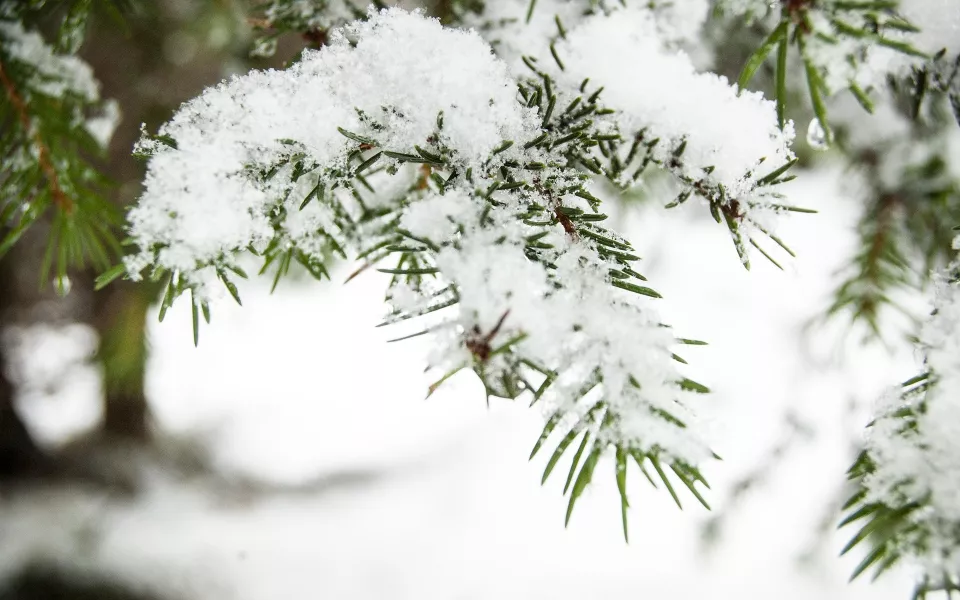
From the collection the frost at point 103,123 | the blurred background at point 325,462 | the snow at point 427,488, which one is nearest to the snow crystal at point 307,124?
the frost at point 103,123

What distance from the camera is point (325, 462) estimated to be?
2961 millimetres

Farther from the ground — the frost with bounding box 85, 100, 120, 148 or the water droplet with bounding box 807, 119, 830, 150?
the frost with bounding box 85, 100, 120, 148

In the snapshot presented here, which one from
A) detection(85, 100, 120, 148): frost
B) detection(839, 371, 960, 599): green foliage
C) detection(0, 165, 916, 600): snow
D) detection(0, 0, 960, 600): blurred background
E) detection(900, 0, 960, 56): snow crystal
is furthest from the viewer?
detection(0, 165, 916, 600): snow

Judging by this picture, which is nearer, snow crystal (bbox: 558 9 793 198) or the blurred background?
snow crystal (bbox: 558 9 793 198)

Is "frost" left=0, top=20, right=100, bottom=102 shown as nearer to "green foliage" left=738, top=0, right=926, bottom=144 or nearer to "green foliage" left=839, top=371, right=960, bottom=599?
"green foliage" left=738, top=0, right=926, bottom=144

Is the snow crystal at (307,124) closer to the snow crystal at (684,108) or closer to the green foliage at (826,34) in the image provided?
the snow crystal at (684,108)

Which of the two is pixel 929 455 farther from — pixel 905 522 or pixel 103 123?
pixel 103 123

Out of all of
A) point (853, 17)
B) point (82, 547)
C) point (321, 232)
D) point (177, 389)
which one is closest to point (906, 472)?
point (853, 17)

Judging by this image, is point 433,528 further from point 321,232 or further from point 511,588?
point 321,232

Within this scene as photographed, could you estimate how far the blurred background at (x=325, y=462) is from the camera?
149 centimetres

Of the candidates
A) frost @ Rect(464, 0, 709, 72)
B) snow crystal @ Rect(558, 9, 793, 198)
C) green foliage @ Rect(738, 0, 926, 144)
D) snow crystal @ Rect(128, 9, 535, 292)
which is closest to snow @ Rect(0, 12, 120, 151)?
snow crystal @ Rect(128, 9, 535, 292)

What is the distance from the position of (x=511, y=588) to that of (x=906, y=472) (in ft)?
7.04

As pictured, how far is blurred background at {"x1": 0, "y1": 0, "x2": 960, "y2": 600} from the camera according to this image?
149cm

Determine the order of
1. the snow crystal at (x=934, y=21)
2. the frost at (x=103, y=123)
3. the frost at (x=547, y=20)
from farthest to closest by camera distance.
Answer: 1. the frost at (x=103, y=123)
2. the frost at (x=547, y=20)
3. the snow crystal at (x=934, y=21)
